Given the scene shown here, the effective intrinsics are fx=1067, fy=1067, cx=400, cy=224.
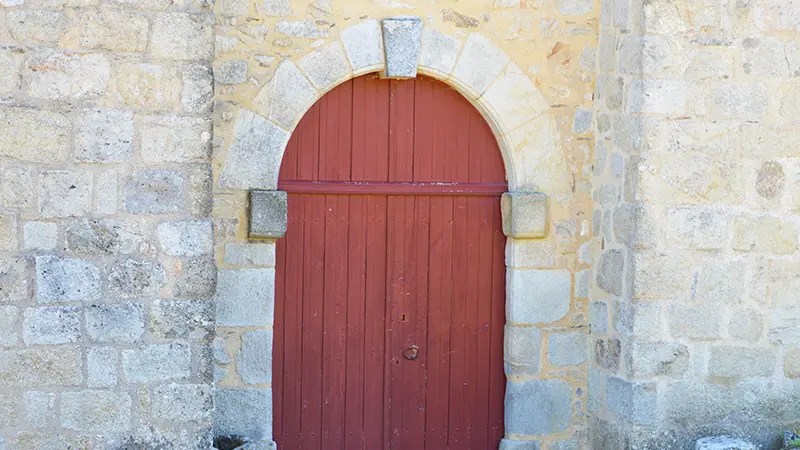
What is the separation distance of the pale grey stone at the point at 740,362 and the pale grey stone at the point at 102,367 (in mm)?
2965

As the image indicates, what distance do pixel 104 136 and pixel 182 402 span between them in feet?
3.81

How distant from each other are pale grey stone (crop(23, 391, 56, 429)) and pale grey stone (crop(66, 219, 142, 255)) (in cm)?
61

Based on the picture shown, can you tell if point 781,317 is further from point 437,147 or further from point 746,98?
point 437,147

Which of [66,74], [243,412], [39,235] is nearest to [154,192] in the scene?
[39,235]

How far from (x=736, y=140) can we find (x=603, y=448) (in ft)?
5.77

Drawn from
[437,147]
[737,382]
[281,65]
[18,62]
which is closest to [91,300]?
[18,62]

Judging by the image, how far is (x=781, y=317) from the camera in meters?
5.53

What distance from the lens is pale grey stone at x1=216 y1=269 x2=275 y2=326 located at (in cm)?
541

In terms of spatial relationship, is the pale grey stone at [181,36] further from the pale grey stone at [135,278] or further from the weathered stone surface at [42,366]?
the weathered stone surface at [42,366]

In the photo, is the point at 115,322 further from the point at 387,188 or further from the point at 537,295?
the point at 537,295

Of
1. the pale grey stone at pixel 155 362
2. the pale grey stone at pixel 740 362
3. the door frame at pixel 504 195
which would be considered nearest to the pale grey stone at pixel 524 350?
the door frame at pixel 504 195

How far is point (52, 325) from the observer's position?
4.39 meters

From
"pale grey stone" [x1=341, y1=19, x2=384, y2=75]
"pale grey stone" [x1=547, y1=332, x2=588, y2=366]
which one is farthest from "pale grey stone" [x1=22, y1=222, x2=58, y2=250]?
"pale grey stone" [x1=547, y1=332, x2=588, y2=366]

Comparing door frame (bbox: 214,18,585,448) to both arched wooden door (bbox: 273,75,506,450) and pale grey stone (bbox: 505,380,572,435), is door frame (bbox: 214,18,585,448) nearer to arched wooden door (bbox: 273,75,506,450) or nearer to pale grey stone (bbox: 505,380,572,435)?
pale grey stone (bbox: 505,380,572,435)
